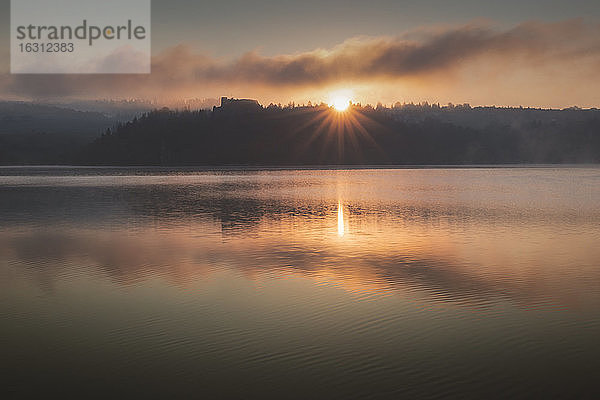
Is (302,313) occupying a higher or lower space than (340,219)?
lower

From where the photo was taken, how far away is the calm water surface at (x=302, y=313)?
11.0 meters

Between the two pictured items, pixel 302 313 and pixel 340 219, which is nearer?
pixel 302 313

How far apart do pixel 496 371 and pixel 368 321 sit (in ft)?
13.7

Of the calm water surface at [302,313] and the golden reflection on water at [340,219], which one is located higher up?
the golden reflection on water at [340,219]

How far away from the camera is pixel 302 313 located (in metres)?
15.8

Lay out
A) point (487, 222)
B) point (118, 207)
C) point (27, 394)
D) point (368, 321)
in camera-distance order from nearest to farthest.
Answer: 1. point (27, 394)
2. point (368, 321)
3. point (487, 222)
4. point (118, 207)

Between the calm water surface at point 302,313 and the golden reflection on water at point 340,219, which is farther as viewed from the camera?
the golden reflection on water at point 340,219

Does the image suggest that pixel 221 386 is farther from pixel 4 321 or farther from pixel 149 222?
pixel 149 222

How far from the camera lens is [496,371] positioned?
37.6ft

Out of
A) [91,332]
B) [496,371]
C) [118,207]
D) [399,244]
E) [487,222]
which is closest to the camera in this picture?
[496,371]

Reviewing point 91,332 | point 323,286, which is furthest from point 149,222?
point 91,332

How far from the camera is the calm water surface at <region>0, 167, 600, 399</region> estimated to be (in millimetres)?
11008

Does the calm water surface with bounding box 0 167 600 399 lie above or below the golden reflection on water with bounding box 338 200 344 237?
below

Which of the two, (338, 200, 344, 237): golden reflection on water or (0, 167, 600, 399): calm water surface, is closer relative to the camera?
(0, 167, 600, 399): calm water surface
